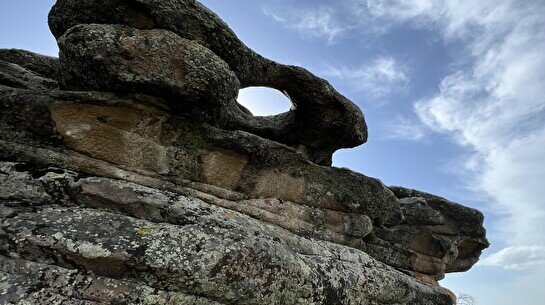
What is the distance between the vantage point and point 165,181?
743 cm

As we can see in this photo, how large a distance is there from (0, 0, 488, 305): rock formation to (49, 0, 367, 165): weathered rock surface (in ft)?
0.12

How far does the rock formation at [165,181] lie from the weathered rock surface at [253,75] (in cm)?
4

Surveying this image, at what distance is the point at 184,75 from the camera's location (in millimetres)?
7160

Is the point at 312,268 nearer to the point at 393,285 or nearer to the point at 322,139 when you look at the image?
the point at 393,285

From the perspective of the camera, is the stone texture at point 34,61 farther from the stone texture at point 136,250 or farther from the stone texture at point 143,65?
the stone texture at point 136,250

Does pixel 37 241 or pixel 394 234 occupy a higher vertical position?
pixel 394 234

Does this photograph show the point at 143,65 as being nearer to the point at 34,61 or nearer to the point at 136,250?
the point at 136,250

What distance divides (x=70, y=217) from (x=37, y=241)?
0.59 metres

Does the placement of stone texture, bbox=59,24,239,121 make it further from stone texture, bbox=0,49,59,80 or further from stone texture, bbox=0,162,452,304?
stone texture, bbox=0,49,59,80

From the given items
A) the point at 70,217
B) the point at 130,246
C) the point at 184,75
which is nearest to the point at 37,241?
the point at 70,217

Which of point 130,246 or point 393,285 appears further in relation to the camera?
point 393,285

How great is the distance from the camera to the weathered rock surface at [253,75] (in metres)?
7.50

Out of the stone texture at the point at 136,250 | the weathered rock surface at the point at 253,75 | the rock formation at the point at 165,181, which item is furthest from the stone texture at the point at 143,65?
the stone texture at the point at 136,250

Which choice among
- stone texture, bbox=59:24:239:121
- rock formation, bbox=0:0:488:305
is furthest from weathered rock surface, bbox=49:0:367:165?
stone texture, bbox=59:24:239:121
